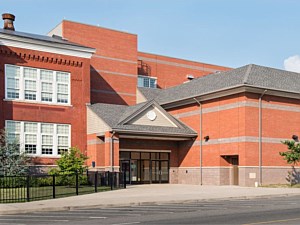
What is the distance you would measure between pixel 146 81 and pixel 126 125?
2028cm

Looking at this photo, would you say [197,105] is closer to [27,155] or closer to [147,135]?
[147,135]

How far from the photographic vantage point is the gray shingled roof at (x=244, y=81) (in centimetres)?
3728

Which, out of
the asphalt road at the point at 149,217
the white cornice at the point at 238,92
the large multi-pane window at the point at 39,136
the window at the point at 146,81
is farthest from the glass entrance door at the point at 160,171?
the asphalt road at the point at 149,217

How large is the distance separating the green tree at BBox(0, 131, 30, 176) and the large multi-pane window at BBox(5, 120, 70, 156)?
0.68m

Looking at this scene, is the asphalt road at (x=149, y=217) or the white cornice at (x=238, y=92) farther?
the white cornice at (x=238, y=92)

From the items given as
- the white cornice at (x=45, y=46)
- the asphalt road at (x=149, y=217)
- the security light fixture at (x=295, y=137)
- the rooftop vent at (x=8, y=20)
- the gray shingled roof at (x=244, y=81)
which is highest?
the rooftop vent at (x=8, y=20)

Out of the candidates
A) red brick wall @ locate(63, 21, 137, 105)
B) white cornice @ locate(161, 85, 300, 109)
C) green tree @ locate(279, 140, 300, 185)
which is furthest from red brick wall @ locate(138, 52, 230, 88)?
green tree @ locate(279, 140, 300, 185)

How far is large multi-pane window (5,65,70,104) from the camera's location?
37188mm

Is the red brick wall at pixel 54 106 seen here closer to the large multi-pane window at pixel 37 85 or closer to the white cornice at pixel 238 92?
the large multi-pane window at pixel 37 85

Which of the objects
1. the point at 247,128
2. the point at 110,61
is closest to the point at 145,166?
the point at 247,128

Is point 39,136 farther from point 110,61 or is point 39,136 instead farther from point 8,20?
point 110,61

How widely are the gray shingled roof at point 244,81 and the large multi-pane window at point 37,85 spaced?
1049 centimetres

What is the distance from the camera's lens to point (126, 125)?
124 ft

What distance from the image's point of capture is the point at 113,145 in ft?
120
